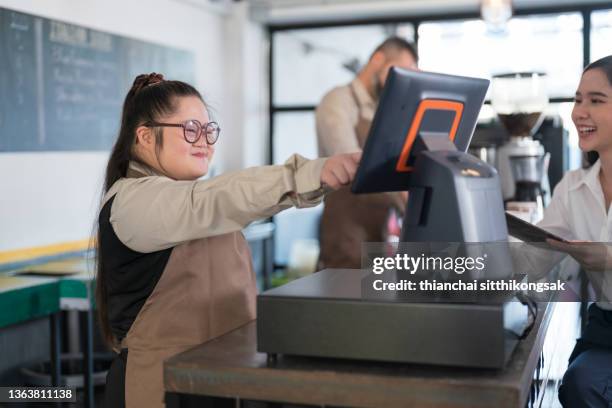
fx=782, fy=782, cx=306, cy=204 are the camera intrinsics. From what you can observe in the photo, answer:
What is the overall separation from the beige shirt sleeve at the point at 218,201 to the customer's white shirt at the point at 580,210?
1178 millimetres

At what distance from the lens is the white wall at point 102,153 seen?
4234 mm

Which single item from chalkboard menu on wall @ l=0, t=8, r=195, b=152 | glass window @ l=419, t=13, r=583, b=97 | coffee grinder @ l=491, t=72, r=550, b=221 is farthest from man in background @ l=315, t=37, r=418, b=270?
glass window @ l=419, t=13, r=583, b=97

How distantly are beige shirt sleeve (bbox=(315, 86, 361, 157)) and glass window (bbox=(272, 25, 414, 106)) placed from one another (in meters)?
3.47

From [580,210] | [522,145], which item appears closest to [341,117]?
[522,145]

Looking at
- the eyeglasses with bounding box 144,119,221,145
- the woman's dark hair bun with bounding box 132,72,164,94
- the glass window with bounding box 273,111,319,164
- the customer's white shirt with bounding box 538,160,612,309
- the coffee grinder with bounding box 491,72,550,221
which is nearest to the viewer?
the eyeglasses with bounding box 144,119,221,145

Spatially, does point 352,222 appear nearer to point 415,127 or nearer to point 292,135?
point 415,127

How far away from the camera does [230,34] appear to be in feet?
22.8

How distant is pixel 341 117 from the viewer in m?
3.65

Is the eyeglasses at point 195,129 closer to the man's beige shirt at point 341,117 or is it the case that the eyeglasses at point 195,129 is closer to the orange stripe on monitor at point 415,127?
the orange stripe on monitor at point 415,127

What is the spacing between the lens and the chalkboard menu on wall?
414cm

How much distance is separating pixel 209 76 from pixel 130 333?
5191 millimetres

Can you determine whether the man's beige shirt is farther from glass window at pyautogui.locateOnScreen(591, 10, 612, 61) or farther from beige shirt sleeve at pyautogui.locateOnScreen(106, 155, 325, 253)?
glass window at pyautogui.locateOnScreen(591, 10, 612, 61)

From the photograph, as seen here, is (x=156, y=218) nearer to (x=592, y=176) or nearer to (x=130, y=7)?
(x=592, y=176)

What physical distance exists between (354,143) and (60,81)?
6.35 feet
